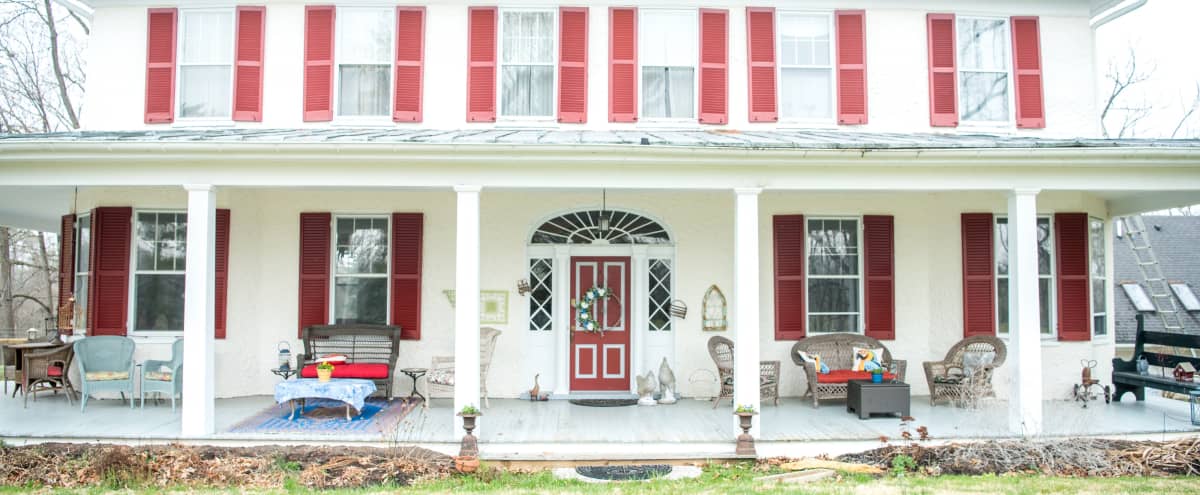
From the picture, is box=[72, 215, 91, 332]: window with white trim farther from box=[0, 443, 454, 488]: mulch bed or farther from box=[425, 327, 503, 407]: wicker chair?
box=[425, 327, 503, 407]: wicker chair

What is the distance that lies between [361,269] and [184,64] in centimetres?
349

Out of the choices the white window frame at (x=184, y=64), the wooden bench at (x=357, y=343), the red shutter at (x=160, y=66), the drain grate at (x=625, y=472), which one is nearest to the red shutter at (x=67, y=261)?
the red shutter at (x=160, y=66)

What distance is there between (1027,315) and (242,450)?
25.1 ft

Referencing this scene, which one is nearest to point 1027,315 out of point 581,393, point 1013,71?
point 1013,71

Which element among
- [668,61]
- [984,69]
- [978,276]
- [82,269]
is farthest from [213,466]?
[984,69]

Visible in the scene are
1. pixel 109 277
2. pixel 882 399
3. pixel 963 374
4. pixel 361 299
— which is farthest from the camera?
pixel 361 299

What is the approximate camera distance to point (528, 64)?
401 inches

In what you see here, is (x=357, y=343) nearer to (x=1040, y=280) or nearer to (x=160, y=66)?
(x=160, y=66)

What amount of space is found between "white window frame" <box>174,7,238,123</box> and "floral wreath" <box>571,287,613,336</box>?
5026 mm

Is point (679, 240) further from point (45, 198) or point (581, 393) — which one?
point (45, 198)

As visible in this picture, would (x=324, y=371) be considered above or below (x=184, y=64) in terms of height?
below

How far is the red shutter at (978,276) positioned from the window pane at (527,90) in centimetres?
562

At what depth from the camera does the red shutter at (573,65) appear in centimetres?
1009

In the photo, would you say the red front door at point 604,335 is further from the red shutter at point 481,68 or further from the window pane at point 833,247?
the window pane at point 833,247
